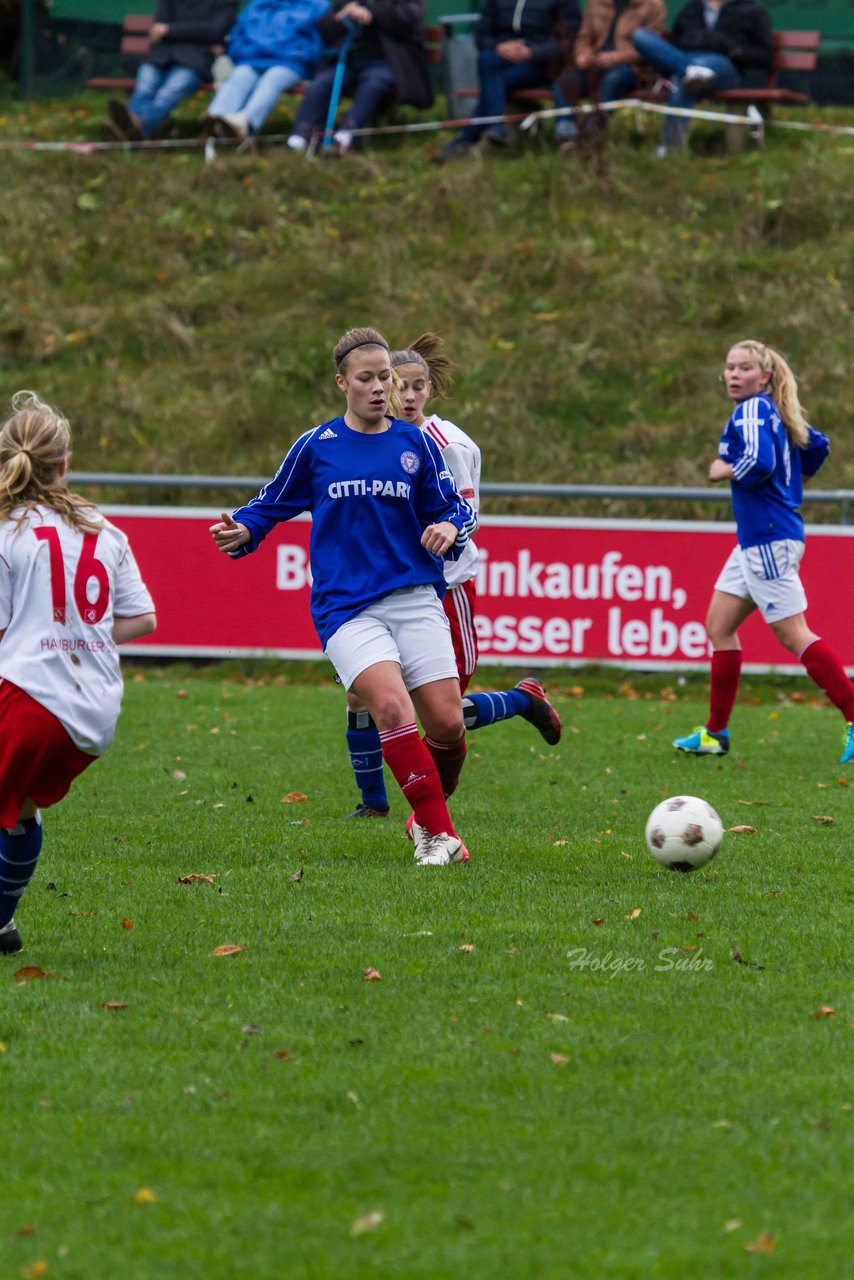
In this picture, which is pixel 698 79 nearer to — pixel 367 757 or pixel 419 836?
pixel 367 757

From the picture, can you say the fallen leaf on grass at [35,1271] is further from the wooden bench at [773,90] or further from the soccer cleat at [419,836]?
the wooden bench at [773,90]

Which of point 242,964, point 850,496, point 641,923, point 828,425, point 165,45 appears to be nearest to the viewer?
point 242,964

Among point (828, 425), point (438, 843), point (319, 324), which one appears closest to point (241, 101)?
point (319, 324)

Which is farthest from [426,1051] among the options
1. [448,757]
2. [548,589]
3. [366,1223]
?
[548,589]

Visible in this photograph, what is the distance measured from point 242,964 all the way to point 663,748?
5.50m

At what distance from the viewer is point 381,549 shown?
665cm

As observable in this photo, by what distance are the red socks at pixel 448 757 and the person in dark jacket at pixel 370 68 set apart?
13.8 meters

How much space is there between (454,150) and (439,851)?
48.9 ft

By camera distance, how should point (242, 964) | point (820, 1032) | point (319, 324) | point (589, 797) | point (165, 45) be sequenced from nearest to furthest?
point (820, 1032)
point (242, 964)
point (589, 797)
point (319, 324)
point (165, 45)

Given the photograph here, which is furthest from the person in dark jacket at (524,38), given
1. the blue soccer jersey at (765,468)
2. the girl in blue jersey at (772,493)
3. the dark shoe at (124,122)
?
the blue soccer jersey at (765,468)

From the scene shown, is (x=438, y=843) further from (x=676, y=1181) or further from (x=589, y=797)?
(x=676, y=1181)

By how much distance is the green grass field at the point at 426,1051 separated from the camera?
3264 millimetres

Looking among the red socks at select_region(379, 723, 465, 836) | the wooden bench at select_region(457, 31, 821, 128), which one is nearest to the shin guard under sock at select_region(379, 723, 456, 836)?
the red socks at select_region(379, 723, 465, 836)

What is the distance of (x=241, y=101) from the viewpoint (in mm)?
20297
